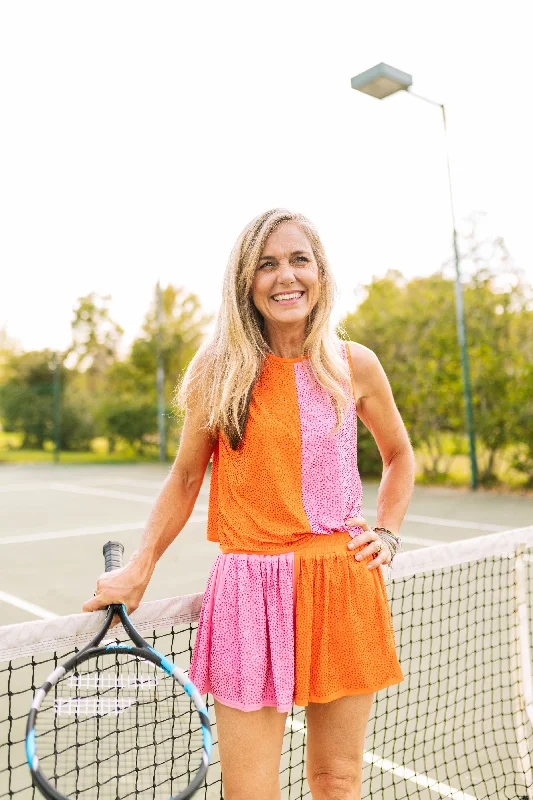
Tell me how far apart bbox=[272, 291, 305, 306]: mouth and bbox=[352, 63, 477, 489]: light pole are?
9.37 metres

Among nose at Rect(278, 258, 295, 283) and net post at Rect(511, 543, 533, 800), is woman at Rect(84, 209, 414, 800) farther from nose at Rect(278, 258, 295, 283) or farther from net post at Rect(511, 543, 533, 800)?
net post at Rect(511, 543, 533, 800)

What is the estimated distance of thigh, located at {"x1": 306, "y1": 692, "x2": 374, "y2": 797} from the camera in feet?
5.97

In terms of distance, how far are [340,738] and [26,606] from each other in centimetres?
512

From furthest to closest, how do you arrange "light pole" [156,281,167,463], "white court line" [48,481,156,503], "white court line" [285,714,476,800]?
"light pole" [156,281,167,463] < "white court line" [48,481,156,503] < "white court line" [285,714,476,800]

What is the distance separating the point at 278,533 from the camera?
1792 millimetres

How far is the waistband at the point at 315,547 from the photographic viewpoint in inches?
70.7

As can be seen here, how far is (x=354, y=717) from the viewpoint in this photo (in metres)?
1.83

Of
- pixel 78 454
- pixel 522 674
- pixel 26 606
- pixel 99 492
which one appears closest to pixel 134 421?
pixel 78 454

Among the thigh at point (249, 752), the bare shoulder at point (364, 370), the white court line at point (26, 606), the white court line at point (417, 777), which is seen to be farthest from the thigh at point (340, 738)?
the white court line at point (26, 606)

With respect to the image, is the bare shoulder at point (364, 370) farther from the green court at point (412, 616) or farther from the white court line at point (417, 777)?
the white court line at point (417, 777)

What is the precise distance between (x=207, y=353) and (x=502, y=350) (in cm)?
1203

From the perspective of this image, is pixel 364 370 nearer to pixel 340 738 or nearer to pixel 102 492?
pixel 340 738

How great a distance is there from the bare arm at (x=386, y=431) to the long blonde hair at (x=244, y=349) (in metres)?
0.09

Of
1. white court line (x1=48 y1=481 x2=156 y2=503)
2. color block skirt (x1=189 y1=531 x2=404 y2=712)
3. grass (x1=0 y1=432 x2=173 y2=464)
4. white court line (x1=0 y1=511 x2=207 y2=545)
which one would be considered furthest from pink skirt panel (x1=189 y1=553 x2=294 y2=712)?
grass (x1=0 y1=432 x2=173 y2=464)
